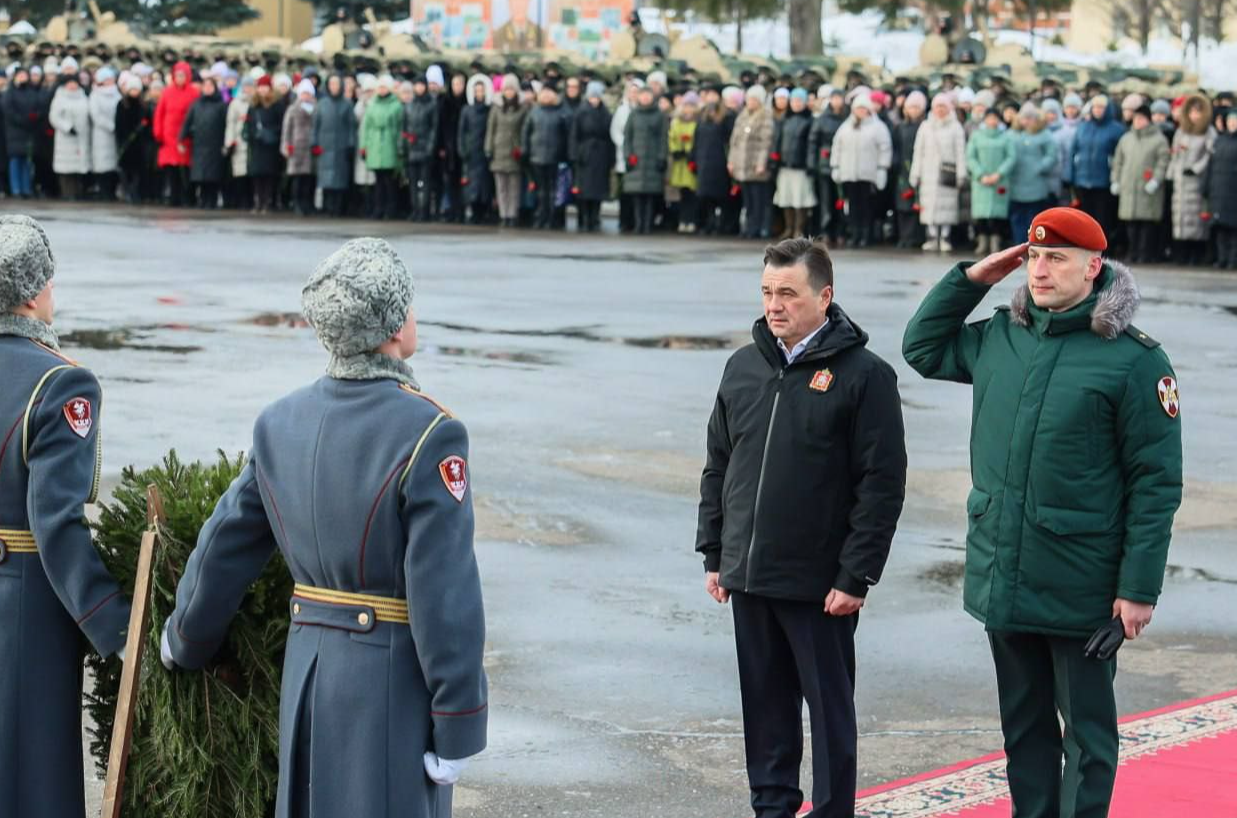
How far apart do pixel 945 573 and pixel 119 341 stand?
8.69 meters

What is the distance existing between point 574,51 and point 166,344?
2137cm

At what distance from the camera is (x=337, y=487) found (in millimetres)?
4090

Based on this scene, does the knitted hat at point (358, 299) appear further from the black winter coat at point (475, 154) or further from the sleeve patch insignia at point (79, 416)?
the black winter coat at point (475, 154)

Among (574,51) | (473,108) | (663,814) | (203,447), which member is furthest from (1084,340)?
(574,51)

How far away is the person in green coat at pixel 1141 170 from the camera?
75.5ft

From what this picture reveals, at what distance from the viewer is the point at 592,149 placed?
2752cm

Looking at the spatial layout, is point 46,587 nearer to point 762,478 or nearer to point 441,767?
point 441,767

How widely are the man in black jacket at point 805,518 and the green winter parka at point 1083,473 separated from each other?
37 cm

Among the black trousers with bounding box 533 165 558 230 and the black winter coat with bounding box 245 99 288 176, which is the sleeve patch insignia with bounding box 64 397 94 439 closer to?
the black trousers with bounding box 533 165 558 230

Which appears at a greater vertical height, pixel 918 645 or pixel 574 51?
pixel 574 51

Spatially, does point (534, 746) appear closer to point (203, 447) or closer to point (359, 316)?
point (359, 316)

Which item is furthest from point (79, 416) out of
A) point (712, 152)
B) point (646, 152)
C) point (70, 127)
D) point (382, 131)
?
point (70, 127)

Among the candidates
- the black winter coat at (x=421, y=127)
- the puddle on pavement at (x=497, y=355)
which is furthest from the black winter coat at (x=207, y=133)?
the puddle on pavement at (x=497, y=355)

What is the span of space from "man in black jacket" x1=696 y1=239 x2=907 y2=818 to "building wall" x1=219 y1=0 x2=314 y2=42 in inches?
2198
